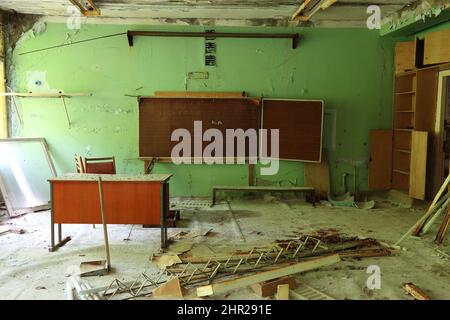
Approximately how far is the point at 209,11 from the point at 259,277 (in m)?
4.50

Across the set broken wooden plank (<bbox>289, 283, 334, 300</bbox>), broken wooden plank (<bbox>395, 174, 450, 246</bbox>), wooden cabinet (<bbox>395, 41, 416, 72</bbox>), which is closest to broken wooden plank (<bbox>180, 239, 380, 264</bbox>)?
broken wooden plank (<bbox>289, 283, 334, 300</bbox>)

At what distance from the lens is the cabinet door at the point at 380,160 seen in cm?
720

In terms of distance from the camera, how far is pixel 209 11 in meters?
6.45

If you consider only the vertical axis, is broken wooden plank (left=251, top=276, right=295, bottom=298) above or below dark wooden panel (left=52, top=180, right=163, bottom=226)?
below

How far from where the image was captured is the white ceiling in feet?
19.7

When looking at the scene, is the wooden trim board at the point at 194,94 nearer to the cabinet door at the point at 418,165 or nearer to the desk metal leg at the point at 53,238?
the cabinet door at the point at 418,165

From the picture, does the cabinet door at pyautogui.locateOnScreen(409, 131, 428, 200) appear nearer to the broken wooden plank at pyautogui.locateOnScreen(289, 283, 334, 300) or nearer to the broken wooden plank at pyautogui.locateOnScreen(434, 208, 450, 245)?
the broken wooden plank at pyautogui.locateOnScreen(434, 208, 450, 245)

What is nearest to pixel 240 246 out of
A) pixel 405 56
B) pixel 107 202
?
pixel 107 202

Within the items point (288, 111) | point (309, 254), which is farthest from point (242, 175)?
point (309, 254)

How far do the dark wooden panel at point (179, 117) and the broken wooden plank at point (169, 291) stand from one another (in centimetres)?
383

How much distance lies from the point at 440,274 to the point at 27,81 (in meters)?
6.24

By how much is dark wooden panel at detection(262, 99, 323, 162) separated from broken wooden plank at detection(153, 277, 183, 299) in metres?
4.17

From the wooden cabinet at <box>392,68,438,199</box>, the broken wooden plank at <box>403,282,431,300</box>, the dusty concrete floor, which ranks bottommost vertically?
the dusty concrete floor

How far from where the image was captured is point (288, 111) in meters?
6.96
